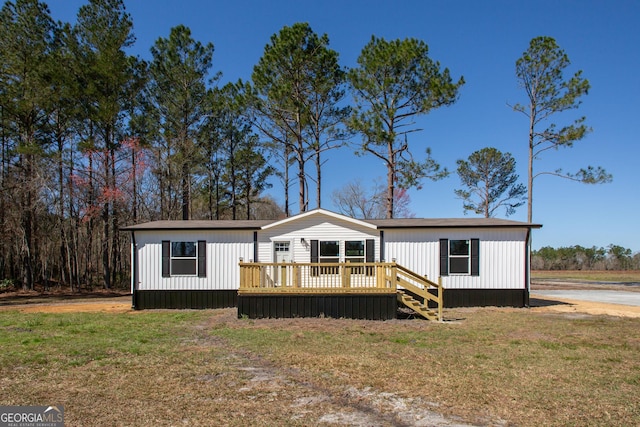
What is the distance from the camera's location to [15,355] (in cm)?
696

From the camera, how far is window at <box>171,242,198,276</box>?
46.8 feet

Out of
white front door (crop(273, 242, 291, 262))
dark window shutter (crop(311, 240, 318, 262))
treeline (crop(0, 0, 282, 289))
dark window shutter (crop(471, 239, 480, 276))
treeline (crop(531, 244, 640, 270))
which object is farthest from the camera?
treeline (crop(531, 244, 640, 270))

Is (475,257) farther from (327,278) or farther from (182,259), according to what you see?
(182,259)

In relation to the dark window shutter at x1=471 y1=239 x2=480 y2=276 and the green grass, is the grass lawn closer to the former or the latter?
the dark window shutter at x1=471 y1=239 x2=480 y2=276

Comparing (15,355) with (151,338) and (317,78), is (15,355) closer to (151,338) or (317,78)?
(151,338)

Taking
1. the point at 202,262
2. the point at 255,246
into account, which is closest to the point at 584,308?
the point at 255,246

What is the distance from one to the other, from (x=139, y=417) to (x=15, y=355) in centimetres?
403

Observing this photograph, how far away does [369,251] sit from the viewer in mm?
14055

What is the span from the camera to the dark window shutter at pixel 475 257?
14078 millimetres

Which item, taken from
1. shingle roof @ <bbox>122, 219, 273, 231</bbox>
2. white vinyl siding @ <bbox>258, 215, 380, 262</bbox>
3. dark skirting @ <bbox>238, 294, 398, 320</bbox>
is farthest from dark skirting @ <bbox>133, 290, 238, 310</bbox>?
dark skirting @ <bbox>238, 294, 398, 320</bbox>

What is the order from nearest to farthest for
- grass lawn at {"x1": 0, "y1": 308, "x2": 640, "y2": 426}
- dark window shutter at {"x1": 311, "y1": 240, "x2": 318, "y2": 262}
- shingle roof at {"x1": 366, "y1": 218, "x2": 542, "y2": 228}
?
grass lawn at {"x1": 0, "y1": 308, "x2": 640, "y2": 426}
dark window shutter at {"x1": 311, "y1": 240, "x2": 318, "y2": 262}
shingle roof at {"x1": 366, "y1": 218, "x2": 542, "y2": 228}

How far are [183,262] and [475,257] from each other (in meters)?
9.38

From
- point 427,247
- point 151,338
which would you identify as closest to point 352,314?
point 427,247

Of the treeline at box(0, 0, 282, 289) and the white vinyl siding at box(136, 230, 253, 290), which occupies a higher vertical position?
the treeline at box(0, 0, 282, 289)
